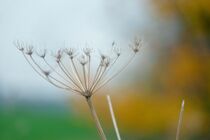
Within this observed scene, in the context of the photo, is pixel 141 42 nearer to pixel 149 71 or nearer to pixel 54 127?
pixel 149 71

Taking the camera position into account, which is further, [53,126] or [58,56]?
[53,126]

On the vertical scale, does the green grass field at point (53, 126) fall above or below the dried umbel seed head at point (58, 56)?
below

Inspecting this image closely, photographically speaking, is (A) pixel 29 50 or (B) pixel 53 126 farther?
(B) pixel 53 126

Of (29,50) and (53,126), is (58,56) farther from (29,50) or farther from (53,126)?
(53,126)

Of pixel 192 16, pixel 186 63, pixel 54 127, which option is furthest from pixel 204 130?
pixel 54 127

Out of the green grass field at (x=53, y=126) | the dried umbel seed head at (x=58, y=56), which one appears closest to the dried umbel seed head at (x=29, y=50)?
the dried umbel seed head at (x=58, y=56)

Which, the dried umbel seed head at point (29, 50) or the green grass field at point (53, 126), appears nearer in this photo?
the dried umbel seed head at point (29, 50)

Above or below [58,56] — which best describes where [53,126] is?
below

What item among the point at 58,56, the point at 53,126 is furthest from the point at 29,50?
the point at 53,126

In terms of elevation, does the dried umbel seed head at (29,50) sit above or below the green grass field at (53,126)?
above

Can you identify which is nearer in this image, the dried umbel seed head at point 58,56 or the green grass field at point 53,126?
the dried umbel seed head at point 58,56

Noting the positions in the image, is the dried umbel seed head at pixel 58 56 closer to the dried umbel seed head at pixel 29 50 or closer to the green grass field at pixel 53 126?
the dried umbel seed head at pixel 29 50
